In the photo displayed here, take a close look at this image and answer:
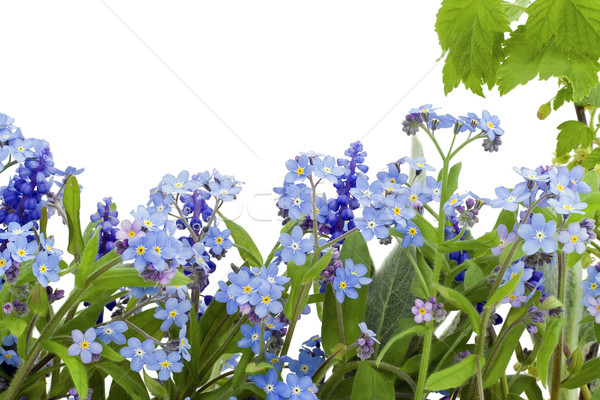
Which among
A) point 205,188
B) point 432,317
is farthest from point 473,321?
point 205,188

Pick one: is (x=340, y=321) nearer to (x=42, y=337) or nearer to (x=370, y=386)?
(x=370, y=386)

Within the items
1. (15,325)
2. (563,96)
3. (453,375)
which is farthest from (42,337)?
(563,96)

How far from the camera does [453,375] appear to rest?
20.9 inches

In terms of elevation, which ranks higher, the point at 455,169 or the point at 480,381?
the point at 455,169

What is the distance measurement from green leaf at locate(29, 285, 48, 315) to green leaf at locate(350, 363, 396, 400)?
24 cm

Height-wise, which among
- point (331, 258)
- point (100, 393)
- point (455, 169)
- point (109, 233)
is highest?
point (455, 169)

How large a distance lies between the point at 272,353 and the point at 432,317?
0.14 metres

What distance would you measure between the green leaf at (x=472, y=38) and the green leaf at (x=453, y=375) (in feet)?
0.81

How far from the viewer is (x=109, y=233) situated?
0.62m

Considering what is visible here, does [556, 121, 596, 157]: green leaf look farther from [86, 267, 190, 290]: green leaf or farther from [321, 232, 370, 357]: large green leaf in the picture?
[86, 267, 190, 290]: green leaf

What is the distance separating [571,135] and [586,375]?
10.7 inches

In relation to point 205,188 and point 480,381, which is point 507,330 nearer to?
point 480,381

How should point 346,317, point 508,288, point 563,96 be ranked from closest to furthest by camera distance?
point 508,288 < point 346,317 < point 563,96

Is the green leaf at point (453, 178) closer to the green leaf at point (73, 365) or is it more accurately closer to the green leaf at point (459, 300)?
the green leaf at point (459, 300)
